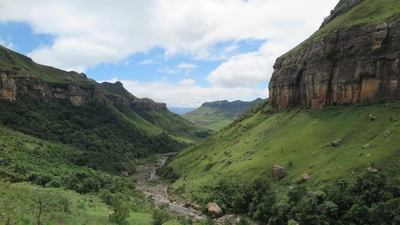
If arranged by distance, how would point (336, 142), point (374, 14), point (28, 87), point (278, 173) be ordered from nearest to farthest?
1. point (278, 173)
2. point (336, 142)
3. point (374, 14)
4. point (28, 87)

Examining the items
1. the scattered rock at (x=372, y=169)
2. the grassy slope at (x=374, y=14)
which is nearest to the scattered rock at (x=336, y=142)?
the scattered rock at (x=372, y=169)

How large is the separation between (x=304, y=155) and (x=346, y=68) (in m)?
34.4

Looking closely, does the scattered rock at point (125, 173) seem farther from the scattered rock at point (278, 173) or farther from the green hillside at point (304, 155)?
the scattered rock at point (278, 173)

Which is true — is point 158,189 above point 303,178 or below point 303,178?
below

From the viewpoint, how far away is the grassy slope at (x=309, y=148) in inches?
2302

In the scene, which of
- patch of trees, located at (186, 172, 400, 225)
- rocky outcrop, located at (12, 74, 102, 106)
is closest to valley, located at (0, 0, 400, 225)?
patch of trees, located at (186, 172, 400, 225)

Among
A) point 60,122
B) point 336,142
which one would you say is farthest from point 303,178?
point 60,122

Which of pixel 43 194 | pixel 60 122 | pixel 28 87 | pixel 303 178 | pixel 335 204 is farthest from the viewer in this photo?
pixel 28 87

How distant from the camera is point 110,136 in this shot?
179 metres

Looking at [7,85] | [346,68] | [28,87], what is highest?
[28,87]

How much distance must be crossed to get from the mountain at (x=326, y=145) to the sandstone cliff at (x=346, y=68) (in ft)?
0.95

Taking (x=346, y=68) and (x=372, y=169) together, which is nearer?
(x=372, y=169)

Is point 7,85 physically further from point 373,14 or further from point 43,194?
point 373,14

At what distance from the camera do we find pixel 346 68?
8238 centimetres
